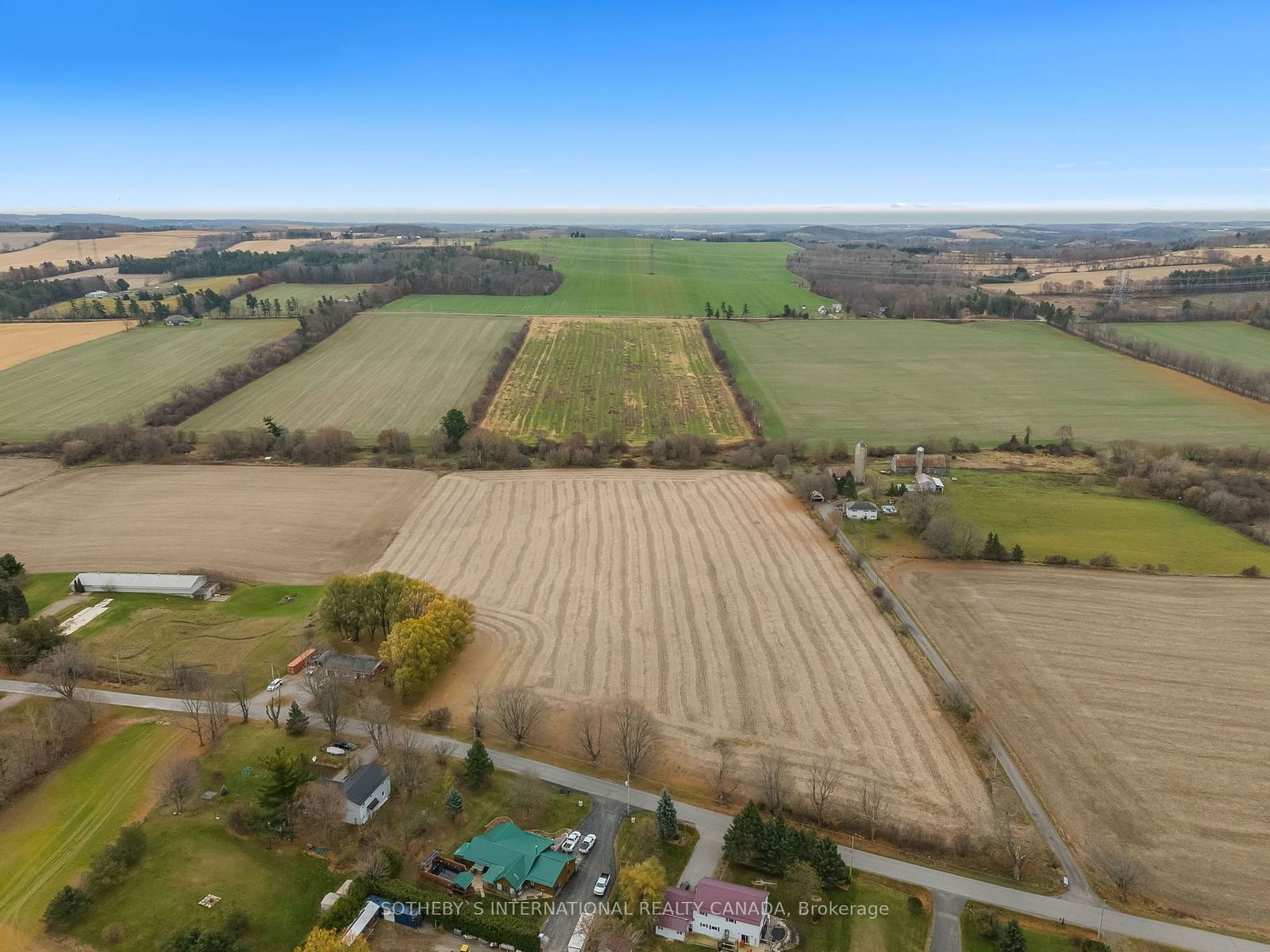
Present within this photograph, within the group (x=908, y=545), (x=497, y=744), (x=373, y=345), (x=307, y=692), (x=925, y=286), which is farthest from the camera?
(x=925, y=286)

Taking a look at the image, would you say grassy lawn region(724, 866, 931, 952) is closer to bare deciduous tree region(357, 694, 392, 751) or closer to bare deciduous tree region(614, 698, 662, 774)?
bare deciduous tree region(614, 698, 662, 774)

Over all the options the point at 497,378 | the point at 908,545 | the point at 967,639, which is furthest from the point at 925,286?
the point at 967,639

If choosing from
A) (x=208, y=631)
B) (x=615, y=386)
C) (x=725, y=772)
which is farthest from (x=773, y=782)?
(x=615, y=386)

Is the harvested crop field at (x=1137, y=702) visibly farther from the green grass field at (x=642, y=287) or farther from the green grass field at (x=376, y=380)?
the green grass field at (x=642, y=287)

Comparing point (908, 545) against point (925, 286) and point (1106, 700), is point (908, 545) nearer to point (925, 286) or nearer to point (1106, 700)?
point (1106, 700)

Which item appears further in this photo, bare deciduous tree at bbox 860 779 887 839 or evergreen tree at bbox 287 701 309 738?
evergreen tree at bbox 287 701 309 738

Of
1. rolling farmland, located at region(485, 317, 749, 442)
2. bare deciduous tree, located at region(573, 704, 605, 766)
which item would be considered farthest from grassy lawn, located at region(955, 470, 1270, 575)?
bare deciduous tree, located at region(573, 704, 605, 766)
